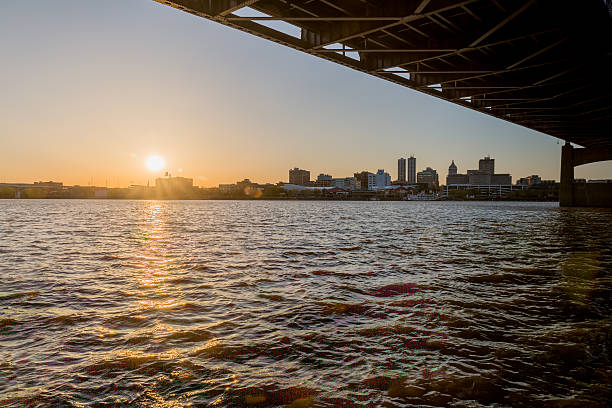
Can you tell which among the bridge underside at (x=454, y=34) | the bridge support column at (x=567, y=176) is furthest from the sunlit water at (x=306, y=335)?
the bridge support column at (x=567, y=176)

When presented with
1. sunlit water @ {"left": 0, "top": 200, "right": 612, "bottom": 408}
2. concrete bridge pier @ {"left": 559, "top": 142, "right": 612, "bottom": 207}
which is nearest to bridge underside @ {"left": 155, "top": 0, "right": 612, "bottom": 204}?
sunlit water @ {"left": 0, "top": 200, "right": 612, "bottom": 408}

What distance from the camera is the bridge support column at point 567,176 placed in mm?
59531

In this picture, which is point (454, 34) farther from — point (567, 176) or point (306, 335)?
point (567, 176)

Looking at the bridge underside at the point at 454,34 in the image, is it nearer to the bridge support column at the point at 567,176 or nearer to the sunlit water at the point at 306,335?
the sunlit water at the point at 306,335

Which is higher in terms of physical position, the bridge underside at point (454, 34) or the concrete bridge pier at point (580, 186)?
the bridge underside at point (454, 34)

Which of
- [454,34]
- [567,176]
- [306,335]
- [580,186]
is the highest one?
[454,34]

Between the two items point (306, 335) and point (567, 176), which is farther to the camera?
point (567, 176)

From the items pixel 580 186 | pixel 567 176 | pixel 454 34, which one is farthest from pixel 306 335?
pixel 580 186

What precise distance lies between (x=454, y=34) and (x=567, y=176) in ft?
179

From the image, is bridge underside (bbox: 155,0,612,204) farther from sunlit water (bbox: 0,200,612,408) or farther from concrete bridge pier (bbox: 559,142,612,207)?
concrete bridge pier (bbox: 559,142,612,207)

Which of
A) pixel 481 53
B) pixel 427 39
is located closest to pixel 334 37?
pixel 427 39

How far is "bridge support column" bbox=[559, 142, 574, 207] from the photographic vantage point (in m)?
59.5

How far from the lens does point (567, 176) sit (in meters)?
60.7

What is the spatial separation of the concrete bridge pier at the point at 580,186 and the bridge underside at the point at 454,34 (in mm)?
38109
